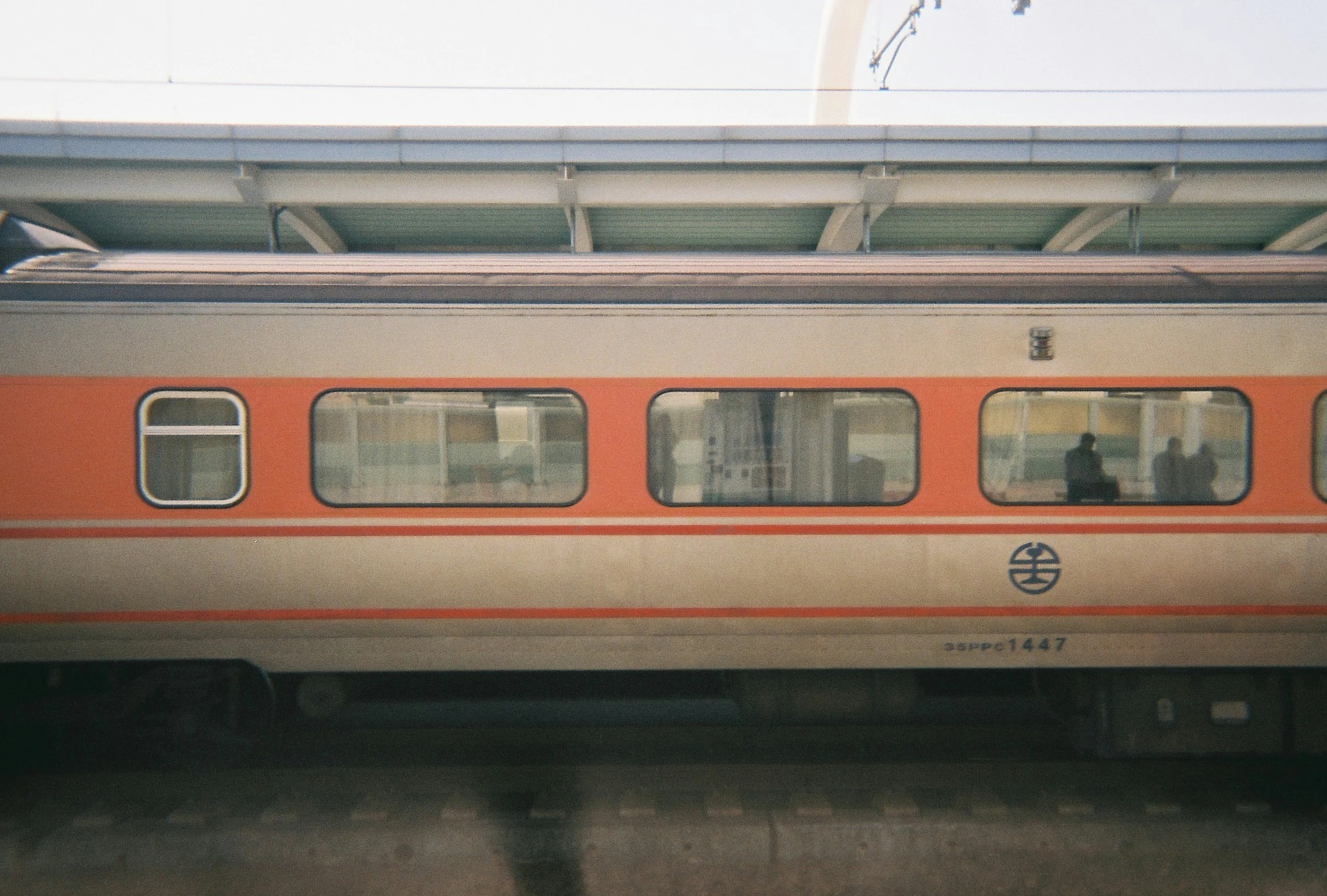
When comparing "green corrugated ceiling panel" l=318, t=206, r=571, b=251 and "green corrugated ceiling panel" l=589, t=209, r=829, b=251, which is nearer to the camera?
"green corrugated ceiling panel" l=318, t=206, r=571, b=251

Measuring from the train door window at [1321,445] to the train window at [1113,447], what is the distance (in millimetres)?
336

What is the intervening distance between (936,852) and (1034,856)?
0.45 m

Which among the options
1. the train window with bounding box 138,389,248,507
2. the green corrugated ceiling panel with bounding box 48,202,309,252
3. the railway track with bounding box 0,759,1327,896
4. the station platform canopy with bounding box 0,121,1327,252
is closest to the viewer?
the railway track with bounding box 0,759,1327,896

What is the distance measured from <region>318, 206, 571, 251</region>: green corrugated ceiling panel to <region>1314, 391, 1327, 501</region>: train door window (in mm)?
8631

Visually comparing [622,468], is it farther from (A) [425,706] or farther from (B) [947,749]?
(B) [947,749]

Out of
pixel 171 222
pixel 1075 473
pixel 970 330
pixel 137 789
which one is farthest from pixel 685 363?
pixel 171 222

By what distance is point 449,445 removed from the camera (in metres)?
3.93

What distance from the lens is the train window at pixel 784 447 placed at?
3.93 m

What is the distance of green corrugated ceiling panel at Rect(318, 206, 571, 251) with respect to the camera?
10.8 metres

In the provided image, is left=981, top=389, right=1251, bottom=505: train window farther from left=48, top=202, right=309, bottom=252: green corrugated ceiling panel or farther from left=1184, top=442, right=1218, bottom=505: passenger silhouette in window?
left=48, top=202, right=309, bottom=252: green corrugated ceiling panel

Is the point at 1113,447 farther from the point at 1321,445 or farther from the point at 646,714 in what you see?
the point at 646,714

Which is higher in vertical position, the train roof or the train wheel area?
the train roof

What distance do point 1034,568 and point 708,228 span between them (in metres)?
8.38

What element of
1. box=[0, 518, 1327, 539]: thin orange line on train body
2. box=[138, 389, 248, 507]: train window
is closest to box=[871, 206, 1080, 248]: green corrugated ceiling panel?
box=[0, 518, 1327, 539]: thin orange line on train body
